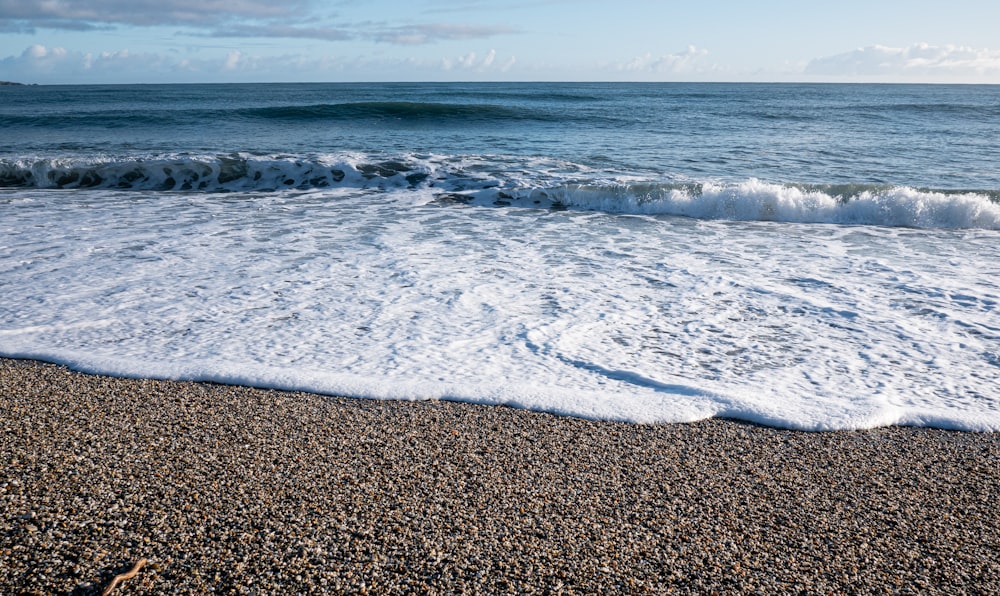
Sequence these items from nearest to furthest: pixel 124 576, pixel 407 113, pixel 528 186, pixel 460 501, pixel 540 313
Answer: pixel 124 576 < pixel 460 501 < pixel 540 313 < pixel 528 186 < pixel 407 113

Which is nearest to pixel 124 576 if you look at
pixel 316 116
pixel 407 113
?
pixel 407 113

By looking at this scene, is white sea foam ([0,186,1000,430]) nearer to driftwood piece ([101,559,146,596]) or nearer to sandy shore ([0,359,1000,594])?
sandy shore ([0,359,1000,594])

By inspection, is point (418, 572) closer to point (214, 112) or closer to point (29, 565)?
A: point (29, 565)

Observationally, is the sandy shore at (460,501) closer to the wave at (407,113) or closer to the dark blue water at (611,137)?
the dark blue water at (611,137)

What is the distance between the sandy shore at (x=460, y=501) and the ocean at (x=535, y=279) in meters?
0.28

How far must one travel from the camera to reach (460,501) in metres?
2.39

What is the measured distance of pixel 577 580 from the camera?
6.53 feet

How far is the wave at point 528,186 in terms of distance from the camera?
8.58m

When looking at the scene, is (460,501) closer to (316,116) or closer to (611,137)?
(611,137)

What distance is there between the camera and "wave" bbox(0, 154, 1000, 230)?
8.58 m

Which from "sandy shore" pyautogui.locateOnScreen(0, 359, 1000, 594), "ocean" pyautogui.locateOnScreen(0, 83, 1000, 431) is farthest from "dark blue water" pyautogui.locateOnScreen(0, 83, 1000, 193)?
"sandy shore" pyautogui.locateOnScreen(0, 359, 1000, 594)

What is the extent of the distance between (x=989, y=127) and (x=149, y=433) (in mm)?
23649

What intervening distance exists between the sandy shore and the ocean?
28 centimetres

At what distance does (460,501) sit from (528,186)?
8087 millimetres
